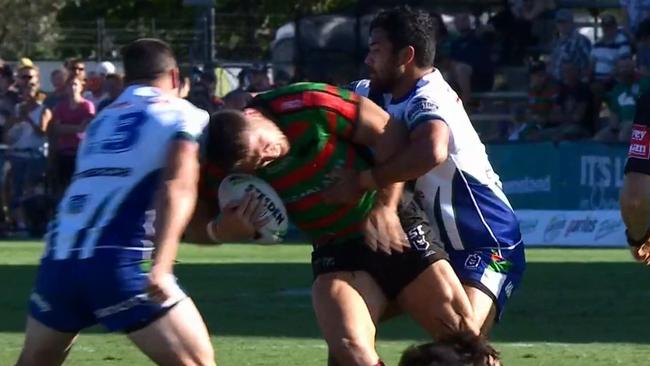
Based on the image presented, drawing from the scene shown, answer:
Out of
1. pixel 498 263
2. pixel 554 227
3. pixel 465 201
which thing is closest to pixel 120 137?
pixel 465 201

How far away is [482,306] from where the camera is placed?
743cm

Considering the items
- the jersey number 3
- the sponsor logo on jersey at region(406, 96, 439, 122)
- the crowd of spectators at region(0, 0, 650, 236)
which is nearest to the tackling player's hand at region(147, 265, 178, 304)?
the jersey number 3

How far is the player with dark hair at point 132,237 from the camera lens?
21.0ft

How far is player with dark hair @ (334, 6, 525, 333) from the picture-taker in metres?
7.20

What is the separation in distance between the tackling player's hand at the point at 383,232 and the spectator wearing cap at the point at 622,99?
548 inches

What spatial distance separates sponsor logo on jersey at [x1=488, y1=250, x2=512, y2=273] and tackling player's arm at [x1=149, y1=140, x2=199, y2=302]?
64.7 inches

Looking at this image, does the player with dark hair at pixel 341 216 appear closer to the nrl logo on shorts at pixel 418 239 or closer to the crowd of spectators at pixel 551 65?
the nrl logo on shorts at pixel 418 239

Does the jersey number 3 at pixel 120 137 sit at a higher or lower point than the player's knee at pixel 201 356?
higher

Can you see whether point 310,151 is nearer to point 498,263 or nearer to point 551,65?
point 498,263

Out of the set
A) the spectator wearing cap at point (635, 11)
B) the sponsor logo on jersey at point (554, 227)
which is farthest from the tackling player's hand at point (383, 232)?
the spectator wearing cap at point (635, 11)

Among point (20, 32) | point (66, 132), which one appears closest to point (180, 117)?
point (66, 132)

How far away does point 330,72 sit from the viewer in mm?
24125

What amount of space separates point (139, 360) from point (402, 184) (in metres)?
3.77

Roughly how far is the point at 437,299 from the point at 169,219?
4.60 ft
